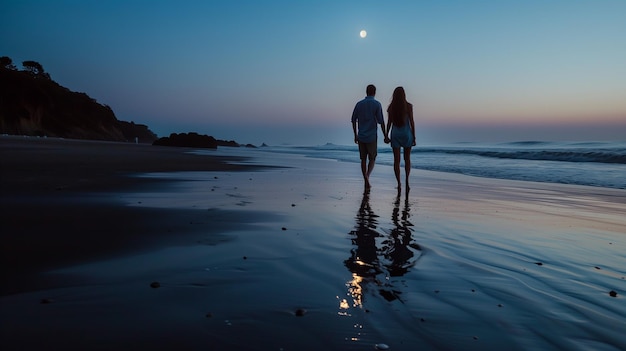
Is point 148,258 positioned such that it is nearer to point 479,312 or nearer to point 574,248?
point 479,312

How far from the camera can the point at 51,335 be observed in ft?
5.20

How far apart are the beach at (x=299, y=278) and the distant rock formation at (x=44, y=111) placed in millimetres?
50331

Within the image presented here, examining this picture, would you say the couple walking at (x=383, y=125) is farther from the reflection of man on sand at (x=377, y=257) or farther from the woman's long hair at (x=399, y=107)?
the reflection of man on sand at (x=377, y=257)

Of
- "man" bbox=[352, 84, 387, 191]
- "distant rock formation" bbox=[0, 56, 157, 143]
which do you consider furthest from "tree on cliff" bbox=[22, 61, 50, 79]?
"man" bbox=[352, 84, 387, 191]

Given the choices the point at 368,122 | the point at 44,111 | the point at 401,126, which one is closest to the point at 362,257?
the point at 401,126

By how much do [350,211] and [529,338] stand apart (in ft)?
11.7

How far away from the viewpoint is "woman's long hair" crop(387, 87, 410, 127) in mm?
9120

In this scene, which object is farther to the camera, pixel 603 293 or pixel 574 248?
pixel 574 248

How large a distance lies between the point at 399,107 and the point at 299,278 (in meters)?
7.34

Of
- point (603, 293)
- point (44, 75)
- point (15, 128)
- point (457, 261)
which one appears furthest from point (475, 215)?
point (44, 75)

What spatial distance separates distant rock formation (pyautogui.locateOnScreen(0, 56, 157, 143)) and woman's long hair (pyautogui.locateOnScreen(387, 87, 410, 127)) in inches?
1959

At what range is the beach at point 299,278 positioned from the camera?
5.66 ft

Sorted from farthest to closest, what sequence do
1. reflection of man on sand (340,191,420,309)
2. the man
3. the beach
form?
the man < reflection of man on sand (340,191,420,309) < the beach

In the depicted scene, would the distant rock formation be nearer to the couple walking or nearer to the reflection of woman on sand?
the couple walking
